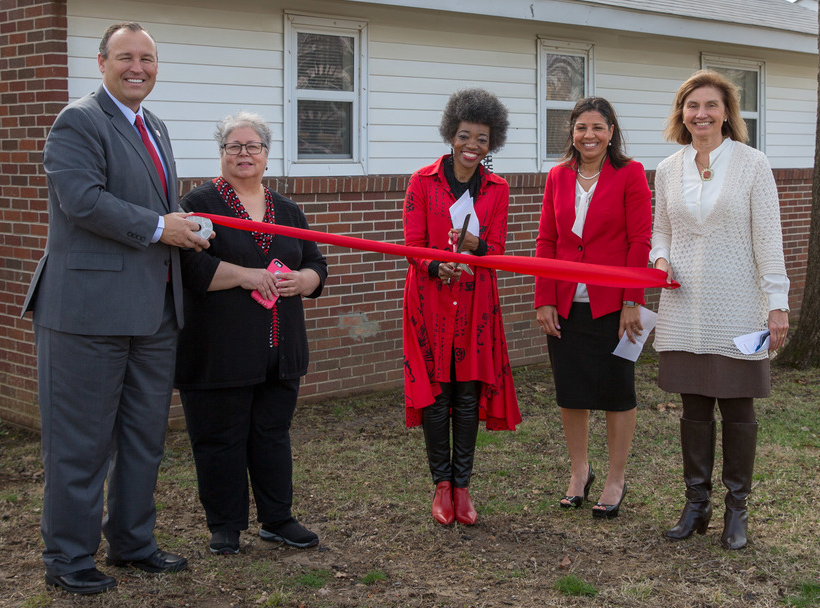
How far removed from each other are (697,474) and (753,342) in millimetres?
771

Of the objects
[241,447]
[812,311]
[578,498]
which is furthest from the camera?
[812,311]

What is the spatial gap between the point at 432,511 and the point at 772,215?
2.31 meters

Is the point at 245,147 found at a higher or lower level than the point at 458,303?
higher

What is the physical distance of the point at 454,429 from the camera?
16.8 feet

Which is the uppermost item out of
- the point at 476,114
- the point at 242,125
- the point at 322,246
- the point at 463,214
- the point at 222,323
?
the point at 476,114

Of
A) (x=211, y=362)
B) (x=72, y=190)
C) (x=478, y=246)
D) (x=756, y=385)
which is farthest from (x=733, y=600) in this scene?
(x=72, y=190)

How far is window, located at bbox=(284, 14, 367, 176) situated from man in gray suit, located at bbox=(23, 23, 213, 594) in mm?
3579

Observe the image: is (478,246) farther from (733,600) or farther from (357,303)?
(357,303)

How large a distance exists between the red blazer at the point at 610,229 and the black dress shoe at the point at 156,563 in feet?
7.63

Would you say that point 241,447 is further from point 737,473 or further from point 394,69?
point 394,69

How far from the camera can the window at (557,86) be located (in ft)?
31.2

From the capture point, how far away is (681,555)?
4.58 m

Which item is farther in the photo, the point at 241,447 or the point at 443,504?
the point at 443,504

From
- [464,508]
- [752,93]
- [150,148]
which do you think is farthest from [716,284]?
[752,93]
